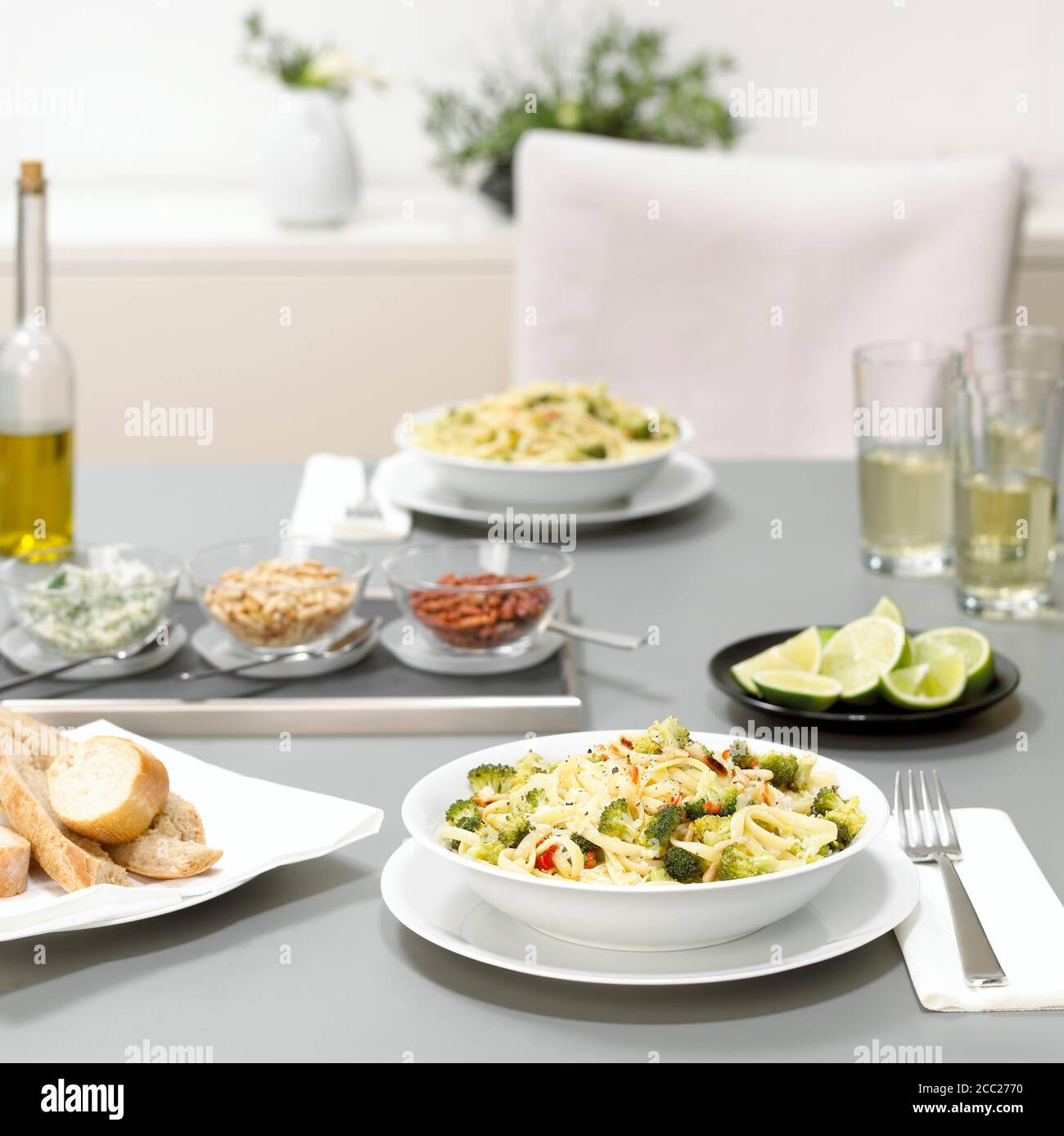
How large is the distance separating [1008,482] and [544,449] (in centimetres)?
54

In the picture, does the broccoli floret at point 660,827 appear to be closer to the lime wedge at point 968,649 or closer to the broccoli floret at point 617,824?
the broccoli floret at point 617,824

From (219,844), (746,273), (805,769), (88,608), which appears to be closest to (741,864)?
(805,769)

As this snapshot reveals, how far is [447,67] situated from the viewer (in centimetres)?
381

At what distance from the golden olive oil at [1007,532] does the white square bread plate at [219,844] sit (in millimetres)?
761

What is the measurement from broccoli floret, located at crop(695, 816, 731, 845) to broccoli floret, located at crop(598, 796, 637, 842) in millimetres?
36

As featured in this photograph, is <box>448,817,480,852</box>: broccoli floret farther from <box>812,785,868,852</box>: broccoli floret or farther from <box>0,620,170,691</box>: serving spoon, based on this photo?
<box>0,620,170,691</box>: serving spoon

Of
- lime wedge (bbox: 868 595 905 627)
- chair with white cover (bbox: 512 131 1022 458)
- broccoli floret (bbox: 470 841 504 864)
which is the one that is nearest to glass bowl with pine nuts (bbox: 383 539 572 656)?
lime wedge (bbox: 868 595 905 627)

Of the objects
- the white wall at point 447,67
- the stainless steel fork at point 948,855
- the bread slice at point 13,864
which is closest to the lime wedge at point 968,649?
the stainless steel fork at point 948,855

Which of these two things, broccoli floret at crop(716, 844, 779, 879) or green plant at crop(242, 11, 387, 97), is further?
green plant at crop(242, 11, 387, 97)

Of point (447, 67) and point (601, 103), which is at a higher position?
point (447, 67)

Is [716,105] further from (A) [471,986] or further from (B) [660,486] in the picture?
(A) [471,986]

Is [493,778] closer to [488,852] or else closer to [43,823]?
[488,852]

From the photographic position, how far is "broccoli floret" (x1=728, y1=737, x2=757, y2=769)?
936mm

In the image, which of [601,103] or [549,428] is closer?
[549,428]
